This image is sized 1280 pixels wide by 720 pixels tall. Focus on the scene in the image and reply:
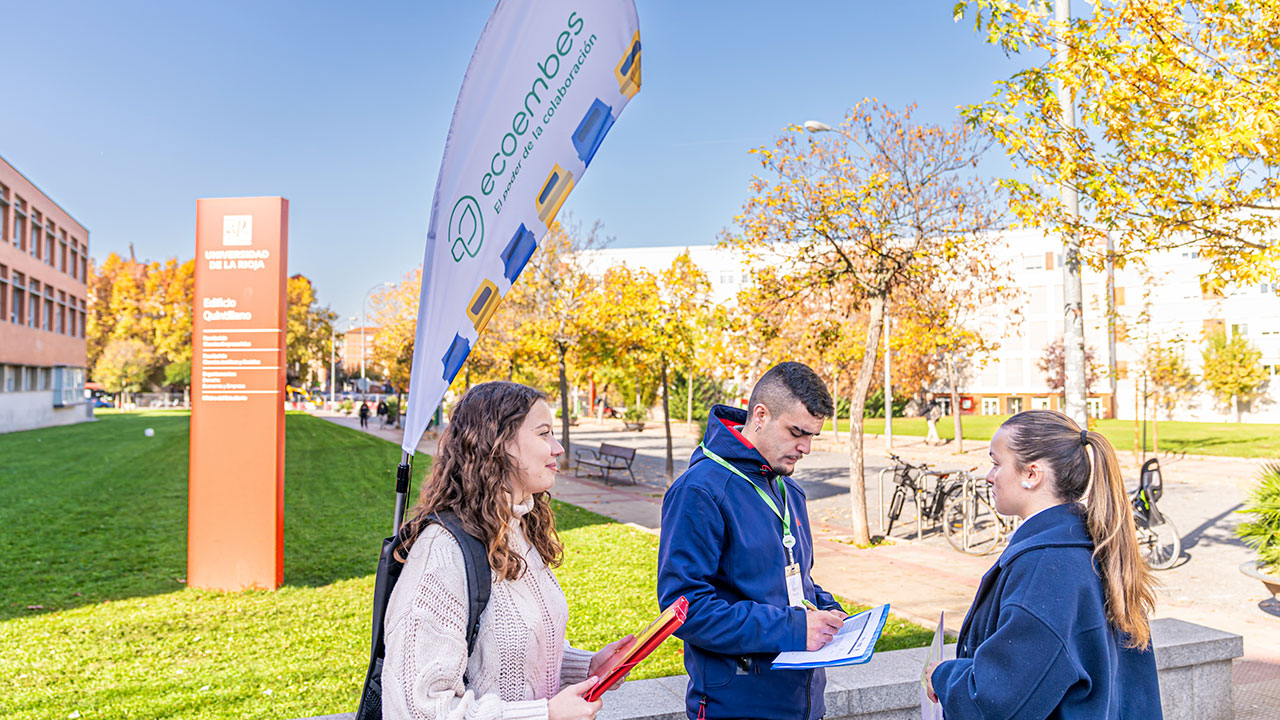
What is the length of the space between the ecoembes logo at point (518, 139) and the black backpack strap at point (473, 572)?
900 mm

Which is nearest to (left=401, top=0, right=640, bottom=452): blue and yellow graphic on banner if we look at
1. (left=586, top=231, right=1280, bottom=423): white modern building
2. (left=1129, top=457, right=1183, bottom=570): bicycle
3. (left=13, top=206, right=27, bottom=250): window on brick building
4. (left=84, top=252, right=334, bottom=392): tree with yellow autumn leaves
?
(left=1129, top=457, right=1183, bottom=570): bicycle

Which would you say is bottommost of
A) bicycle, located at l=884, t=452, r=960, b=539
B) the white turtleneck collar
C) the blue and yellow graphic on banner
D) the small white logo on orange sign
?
bicycle, located at l=884, t=452, r=960, b=539

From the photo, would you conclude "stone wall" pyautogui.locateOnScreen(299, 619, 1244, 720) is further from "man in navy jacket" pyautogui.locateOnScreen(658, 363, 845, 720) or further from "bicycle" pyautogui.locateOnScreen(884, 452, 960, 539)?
"bicycle" pyautogui.locateOnScreen(884, 452, 960, 539)

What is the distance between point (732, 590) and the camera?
2834 mm

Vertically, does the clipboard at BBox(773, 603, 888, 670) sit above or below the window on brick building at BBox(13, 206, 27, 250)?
below

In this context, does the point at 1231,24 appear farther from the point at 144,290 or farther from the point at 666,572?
the point at 144,290

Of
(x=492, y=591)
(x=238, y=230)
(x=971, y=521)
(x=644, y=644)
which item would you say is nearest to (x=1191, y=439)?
(x=971, y=521)

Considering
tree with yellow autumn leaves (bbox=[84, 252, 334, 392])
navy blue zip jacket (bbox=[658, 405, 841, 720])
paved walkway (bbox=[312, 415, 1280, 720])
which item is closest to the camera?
navy blue zip jacket (bbox=[658, 405, 841, 720])

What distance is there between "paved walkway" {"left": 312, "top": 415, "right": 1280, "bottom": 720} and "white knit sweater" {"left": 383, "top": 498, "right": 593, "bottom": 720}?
189 centimetres

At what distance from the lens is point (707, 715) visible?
2822 millimetres

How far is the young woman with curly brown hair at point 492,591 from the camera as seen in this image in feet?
6.48

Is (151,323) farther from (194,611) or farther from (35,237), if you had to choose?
(194,611)

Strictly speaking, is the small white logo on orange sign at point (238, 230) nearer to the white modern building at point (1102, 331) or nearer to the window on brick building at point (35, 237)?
the white modern building at point (1102, 331)

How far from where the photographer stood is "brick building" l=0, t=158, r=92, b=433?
43562mm
